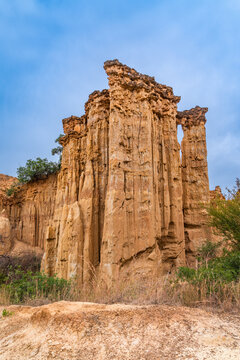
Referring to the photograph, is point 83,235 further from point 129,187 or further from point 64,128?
point 64,128

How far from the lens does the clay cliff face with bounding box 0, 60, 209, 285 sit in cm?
1130

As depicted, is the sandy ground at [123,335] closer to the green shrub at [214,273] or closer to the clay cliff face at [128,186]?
the green shrub at [214,273]

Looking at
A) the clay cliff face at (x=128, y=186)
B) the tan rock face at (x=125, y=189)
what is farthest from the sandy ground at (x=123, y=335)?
the tan rock face at (x=125, y=189)

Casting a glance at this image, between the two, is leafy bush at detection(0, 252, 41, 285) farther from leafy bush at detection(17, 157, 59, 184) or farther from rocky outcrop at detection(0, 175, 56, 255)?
leafy bush at detection(17, 157, 59, 184)

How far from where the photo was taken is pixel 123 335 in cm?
423

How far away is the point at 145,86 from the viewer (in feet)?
43.3

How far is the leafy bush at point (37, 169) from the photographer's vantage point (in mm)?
24125

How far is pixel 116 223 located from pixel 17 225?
16.6m

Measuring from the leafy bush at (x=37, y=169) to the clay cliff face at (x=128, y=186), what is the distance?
23.7 ft

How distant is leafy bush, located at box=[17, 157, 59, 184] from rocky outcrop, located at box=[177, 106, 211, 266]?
1183cm

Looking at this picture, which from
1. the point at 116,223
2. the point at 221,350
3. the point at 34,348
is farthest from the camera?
the point at 116,223

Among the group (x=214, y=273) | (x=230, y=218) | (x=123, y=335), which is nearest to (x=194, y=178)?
(x=230, y=218)

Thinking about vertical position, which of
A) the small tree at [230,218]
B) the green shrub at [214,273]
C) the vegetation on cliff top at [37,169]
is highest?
the vegetation on cliff top at [37,169]

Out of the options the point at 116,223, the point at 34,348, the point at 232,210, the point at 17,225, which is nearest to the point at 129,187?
the point at 116,223
